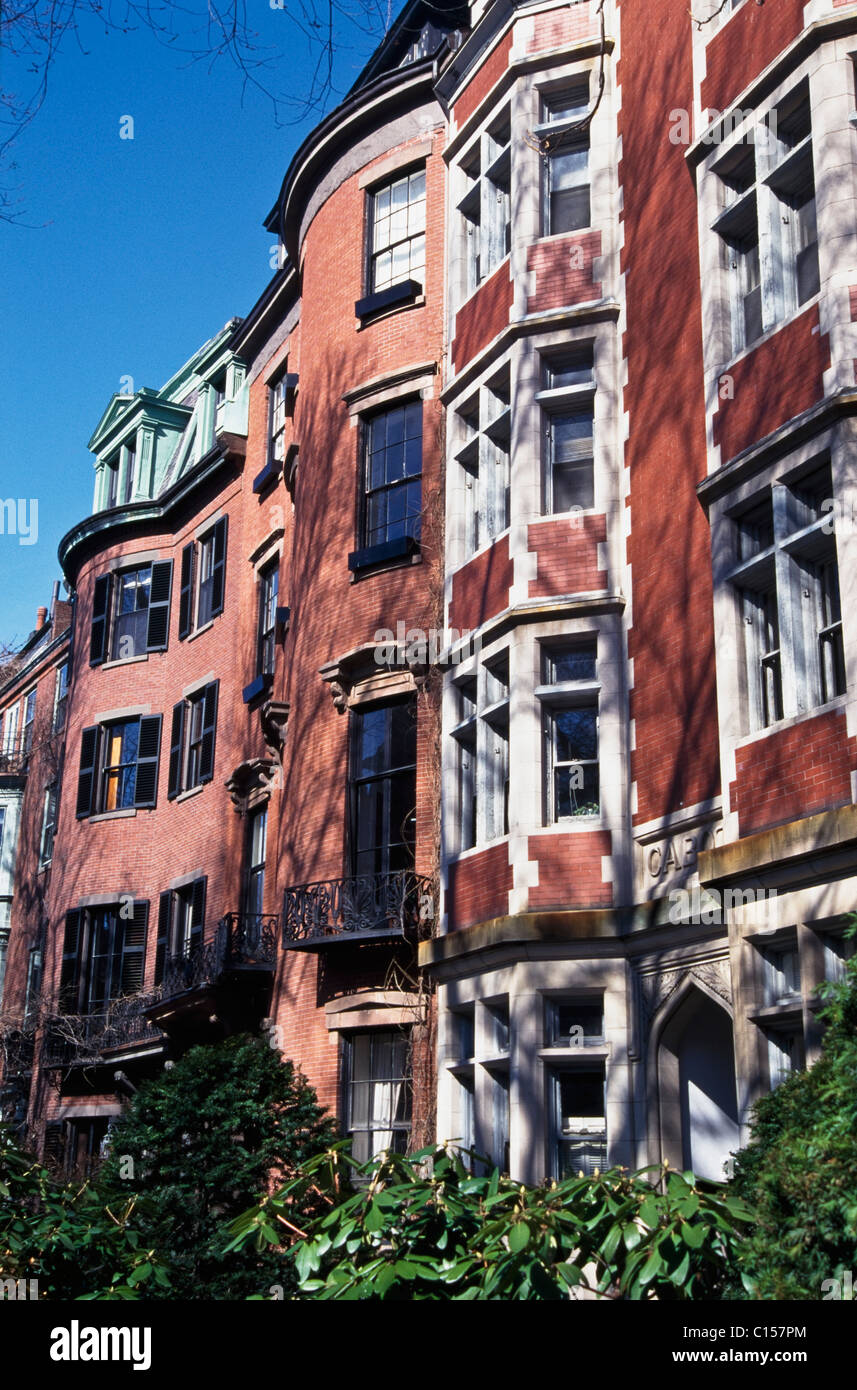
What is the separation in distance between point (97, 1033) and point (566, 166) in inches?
711

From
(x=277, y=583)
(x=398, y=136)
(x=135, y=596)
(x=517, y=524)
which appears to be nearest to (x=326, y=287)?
(x=398, y=136)

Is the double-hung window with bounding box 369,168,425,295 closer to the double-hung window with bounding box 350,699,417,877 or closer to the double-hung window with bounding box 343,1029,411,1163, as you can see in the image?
the double-hung window with bounding box 350,699,417,877

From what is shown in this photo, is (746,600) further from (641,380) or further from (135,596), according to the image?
(135,596)

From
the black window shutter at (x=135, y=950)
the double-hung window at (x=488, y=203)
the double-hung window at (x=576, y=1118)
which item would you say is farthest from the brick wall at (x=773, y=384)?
the black window shutter at (x=135, y=950)

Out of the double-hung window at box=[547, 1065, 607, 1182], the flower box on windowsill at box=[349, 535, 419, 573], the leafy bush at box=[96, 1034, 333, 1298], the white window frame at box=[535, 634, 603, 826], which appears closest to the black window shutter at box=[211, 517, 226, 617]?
the flower box on windowsill at box=[349, 535, 419, 573]

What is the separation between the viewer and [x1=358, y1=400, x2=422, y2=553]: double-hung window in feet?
64.0

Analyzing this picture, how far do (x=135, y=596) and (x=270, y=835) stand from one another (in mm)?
10022

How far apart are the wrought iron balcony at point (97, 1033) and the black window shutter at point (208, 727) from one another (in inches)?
158

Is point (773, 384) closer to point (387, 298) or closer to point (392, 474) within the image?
point (392, 474)

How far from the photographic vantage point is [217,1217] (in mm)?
15922

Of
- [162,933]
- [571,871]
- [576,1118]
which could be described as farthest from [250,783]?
[576,1118]

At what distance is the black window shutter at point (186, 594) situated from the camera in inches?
1110

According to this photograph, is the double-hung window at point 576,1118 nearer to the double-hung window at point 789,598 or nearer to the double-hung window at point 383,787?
the double-hung window at point 383,787

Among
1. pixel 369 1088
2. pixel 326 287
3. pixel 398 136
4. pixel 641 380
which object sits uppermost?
pixel 398 136
